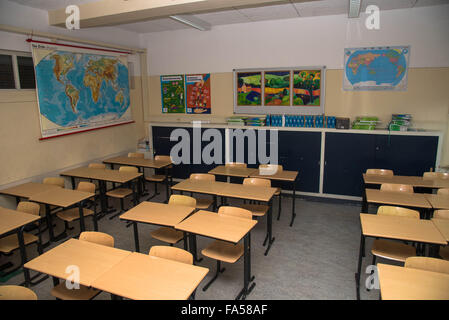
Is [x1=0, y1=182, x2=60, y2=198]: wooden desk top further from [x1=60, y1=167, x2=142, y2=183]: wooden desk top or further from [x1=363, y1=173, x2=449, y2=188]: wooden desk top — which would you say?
[x1=363, y1=173, x2=449, y2=188]: wooden desk top

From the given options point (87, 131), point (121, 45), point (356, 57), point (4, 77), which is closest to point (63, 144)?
point (87, 131)

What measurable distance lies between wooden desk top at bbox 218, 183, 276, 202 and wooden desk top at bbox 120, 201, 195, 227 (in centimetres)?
75

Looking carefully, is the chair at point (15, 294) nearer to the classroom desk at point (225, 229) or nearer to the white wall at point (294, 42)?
the classroom desk at point (225, 229)

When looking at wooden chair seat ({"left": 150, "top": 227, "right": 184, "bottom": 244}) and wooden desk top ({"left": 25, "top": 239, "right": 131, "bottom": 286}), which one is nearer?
wooden desk top ({"left": 25, "top": 239, "right": 131, "bottom": 286})

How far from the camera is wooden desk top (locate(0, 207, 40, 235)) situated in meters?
3.64

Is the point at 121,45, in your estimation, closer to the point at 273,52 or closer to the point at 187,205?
the point at 273,52

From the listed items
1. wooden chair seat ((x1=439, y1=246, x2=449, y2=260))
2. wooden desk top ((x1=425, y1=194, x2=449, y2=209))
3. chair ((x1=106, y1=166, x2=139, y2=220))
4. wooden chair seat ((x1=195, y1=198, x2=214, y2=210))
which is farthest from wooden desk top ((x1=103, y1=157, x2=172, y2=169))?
wooden chair seat ((x1=439, y1=246, x2=449, y2=260))

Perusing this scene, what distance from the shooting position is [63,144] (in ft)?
19.6

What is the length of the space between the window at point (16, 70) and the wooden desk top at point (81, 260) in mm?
3222

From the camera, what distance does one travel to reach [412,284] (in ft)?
8.34

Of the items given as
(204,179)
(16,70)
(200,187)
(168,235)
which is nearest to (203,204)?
(200,187)

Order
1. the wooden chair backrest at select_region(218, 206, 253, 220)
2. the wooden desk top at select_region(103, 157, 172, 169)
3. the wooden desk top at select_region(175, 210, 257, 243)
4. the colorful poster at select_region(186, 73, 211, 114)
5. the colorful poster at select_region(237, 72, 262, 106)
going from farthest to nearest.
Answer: the colorful poster at select_region(186, 73, 211, 114) → the colorful poster at select_region(237, 72, 262, 106) → the wooden desk top at select_region(103, 157, 172, 169) → the wooden chair backrest at select_region(218, 206, 253, 220) → the wooden desk top at select_region(175, 210, 257, 243)

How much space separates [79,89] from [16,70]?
4.01 ft
